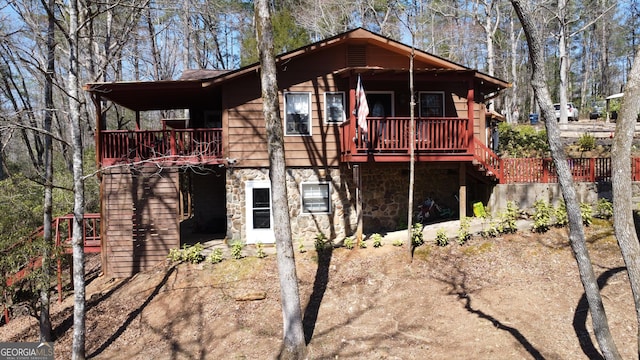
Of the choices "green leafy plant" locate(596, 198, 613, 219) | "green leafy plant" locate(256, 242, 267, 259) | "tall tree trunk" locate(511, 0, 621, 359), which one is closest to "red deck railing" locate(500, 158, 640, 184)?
"green leafy plant" locate(596, 198, 613, 219)

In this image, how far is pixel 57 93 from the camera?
26734 millimetres

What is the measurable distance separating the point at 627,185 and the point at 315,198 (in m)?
8.23

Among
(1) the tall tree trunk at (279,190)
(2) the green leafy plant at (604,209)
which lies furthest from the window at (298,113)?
(2) the green leafy plant at (604,209)

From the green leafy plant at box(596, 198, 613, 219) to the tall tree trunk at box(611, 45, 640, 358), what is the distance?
22.1 feet

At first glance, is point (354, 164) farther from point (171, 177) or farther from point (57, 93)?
point (57, 93)

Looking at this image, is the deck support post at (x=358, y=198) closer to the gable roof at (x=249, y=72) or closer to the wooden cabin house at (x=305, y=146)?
the wooden cabin house at (x=305, y=146)

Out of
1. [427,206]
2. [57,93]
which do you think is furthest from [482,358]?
[57,93]

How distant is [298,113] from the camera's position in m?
12.7

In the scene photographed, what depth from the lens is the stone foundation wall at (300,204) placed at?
12.6 m

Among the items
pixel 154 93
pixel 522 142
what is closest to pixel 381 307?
pixel 154 93

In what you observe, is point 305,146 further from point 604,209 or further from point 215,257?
point 604,209

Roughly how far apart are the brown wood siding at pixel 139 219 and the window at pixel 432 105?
26.6 feet

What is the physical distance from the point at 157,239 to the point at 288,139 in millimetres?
5019

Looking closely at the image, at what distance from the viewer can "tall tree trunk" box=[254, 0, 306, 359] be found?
26.1ft
